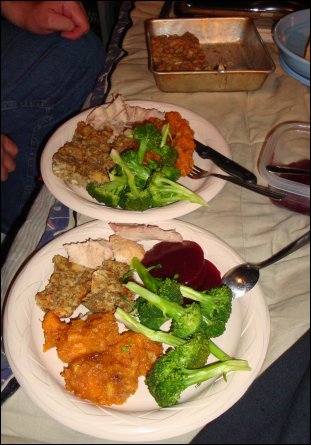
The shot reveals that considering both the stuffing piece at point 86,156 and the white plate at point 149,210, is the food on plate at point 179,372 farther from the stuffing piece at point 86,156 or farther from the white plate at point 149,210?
the stuffing piece at point 86,156

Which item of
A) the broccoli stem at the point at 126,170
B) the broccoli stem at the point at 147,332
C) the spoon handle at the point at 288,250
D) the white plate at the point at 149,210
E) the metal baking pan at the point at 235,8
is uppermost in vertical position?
the metal baking pan at the point at 235,8

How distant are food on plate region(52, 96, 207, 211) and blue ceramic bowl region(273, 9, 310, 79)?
0.36 meters

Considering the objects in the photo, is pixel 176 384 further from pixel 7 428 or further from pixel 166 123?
pixel 166 123

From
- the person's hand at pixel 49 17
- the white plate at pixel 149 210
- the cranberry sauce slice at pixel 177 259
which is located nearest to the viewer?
the cranberry sauce slice at pixel 177 259

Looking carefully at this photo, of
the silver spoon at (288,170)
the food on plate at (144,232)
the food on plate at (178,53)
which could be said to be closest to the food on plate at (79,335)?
the food on plate at (144,232)

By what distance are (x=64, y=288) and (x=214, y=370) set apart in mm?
386

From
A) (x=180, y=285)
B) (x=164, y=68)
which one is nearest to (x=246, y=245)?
(x=180, y=285)

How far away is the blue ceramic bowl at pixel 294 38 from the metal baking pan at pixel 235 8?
0.46 m

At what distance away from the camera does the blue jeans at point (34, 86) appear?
1.81 m

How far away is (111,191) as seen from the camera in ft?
3.82

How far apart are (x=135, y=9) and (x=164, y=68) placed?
690 mm

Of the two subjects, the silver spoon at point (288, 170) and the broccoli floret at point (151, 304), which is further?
the silver spoon at point (288, 170)

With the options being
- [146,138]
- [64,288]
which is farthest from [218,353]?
[146,138]

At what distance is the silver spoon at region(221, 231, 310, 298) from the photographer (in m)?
0.98
